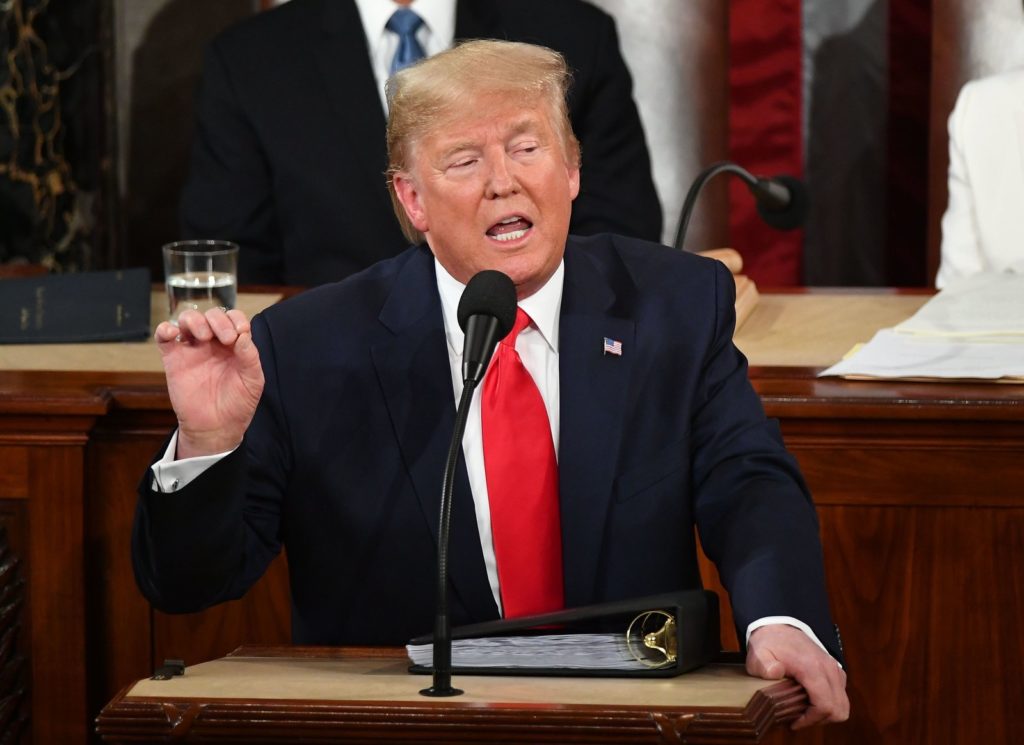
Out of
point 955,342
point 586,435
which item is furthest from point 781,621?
point 955,342

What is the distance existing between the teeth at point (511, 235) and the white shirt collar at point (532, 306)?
0.25 feet

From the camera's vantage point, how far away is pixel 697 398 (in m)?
1.89

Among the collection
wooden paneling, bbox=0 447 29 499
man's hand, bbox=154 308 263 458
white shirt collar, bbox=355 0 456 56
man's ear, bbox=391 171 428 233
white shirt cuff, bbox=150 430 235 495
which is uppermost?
white shirt collar, bbox=355 0 456 56

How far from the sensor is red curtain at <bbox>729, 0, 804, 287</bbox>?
431 centimetres

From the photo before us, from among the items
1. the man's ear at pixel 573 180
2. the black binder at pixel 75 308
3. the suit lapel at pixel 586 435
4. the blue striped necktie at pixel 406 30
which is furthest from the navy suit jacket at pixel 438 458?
the blue striped necktie at pixel 406 30

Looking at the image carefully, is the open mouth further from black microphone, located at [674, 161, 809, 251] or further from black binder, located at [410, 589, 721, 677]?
black microphone, located at [674, 161, 809, 251]

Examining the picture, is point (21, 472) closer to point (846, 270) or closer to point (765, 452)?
point (765, 452)

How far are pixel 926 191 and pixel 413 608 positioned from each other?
114 inches

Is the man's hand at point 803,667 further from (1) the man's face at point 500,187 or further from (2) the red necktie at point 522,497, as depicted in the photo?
(1) the man's face at point 500,187

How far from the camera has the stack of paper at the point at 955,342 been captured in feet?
7.16

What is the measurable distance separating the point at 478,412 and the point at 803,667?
1.66 feet

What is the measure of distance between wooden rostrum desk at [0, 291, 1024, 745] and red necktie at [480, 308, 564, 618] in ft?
1.30

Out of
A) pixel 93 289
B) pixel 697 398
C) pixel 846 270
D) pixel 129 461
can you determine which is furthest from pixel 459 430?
pixel 846 270

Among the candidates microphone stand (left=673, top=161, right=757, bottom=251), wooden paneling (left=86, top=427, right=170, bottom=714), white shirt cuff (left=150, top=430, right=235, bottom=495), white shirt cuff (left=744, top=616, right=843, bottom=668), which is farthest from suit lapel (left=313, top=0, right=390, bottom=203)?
white shirt cuff (left=744, top=616, right=843, bottom=668)
